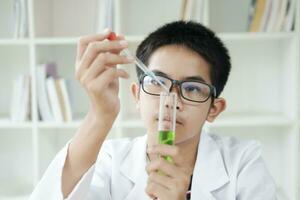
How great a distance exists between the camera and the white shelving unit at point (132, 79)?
2398 millimetres

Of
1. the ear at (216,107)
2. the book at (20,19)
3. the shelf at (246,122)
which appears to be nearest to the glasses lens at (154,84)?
the ear at (216,107)

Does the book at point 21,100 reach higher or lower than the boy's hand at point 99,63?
lower

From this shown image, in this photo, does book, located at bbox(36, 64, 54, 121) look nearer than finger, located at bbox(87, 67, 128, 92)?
No

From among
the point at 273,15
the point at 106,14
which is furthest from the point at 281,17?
the point at 106,14

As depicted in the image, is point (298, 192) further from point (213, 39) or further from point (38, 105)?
point (38, 105)

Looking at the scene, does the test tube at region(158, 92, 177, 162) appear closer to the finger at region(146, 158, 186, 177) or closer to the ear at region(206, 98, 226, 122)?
the finger at region(146, 158, 186, 177)

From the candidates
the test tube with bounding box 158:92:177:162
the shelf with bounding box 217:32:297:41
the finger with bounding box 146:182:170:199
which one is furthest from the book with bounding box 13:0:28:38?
the finger with bounding box 146:182:170:199

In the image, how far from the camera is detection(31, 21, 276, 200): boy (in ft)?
3.20

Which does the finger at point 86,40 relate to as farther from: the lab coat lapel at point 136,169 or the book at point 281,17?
the book at point 281,17

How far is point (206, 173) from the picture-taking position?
1.34 metres

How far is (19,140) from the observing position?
2756 mm

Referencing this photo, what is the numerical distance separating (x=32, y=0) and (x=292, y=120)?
1.54m

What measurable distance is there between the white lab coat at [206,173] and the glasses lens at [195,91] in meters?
0.22

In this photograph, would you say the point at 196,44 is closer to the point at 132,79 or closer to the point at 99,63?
the point at 99,63
